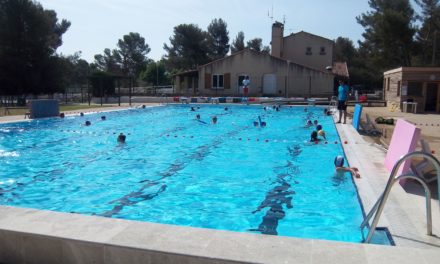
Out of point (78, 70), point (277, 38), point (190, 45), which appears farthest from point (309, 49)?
point (78, 70)

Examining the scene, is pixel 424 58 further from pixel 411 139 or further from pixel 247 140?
pixel 411 139

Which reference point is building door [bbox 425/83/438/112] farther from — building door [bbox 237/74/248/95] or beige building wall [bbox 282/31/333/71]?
beige building wall [bbox 282/31/333/71]

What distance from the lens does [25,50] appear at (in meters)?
34.6

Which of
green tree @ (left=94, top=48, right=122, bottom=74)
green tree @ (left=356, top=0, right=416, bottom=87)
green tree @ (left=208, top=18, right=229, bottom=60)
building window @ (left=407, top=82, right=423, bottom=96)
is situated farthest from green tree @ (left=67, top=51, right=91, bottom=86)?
building window @ (left=407, top=82, right=423, bottom=96)

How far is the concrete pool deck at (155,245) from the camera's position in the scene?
2.94 metres

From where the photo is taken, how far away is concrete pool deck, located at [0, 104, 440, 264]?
116 inches

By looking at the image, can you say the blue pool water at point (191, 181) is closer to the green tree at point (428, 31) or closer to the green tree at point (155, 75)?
the green tree at point (428, 31)

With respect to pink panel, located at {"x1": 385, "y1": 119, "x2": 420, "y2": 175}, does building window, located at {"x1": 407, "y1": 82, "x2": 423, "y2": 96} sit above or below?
above

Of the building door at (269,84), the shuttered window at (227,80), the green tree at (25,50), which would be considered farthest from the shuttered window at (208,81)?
the green tree at (25,50)

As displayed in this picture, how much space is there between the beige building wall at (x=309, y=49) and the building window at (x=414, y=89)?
20.0 metres

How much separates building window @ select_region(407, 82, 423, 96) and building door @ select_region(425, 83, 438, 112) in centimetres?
39

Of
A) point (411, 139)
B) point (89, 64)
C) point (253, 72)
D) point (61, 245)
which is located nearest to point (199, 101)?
point (253, 72)

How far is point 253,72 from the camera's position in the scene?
37.7 m

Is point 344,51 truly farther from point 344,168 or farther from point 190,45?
point 344,168
